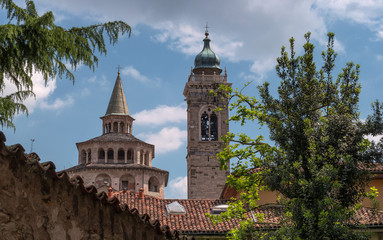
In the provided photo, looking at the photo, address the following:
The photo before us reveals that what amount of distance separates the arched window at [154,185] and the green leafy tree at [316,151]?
1641 inches

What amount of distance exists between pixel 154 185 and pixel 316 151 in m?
45.1

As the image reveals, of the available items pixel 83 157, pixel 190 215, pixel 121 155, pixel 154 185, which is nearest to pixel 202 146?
pixel 154 185

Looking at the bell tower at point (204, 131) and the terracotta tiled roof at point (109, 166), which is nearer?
the bell tower at point (204, 131)

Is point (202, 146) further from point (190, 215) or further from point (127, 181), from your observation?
point (190, 215)

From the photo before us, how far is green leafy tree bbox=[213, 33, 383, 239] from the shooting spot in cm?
1184

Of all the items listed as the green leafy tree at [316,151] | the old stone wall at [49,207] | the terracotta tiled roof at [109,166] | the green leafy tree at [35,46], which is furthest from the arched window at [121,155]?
the old stone wall at [49,207]

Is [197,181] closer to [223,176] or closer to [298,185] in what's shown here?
[223,176]

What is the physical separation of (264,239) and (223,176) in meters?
41.0

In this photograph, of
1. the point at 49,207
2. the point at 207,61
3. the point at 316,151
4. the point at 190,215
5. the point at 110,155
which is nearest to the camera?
the point at 49,207

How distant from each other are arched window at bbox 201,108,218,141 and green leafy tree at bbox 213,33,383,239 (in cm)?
4078

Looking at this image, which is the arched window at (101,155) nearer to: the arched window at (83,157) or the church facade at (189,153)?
the church facade at (189,153)

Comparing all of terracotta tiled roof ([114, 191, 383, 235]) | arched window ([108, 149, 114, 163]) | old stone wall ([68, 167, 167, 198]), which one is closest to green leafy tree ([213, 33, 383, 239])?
terracotta tiled roof ([114, 191, 383, 235])

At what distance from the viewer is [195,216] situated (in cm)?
2214

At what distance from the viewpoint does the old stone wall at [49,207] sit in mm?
5250
